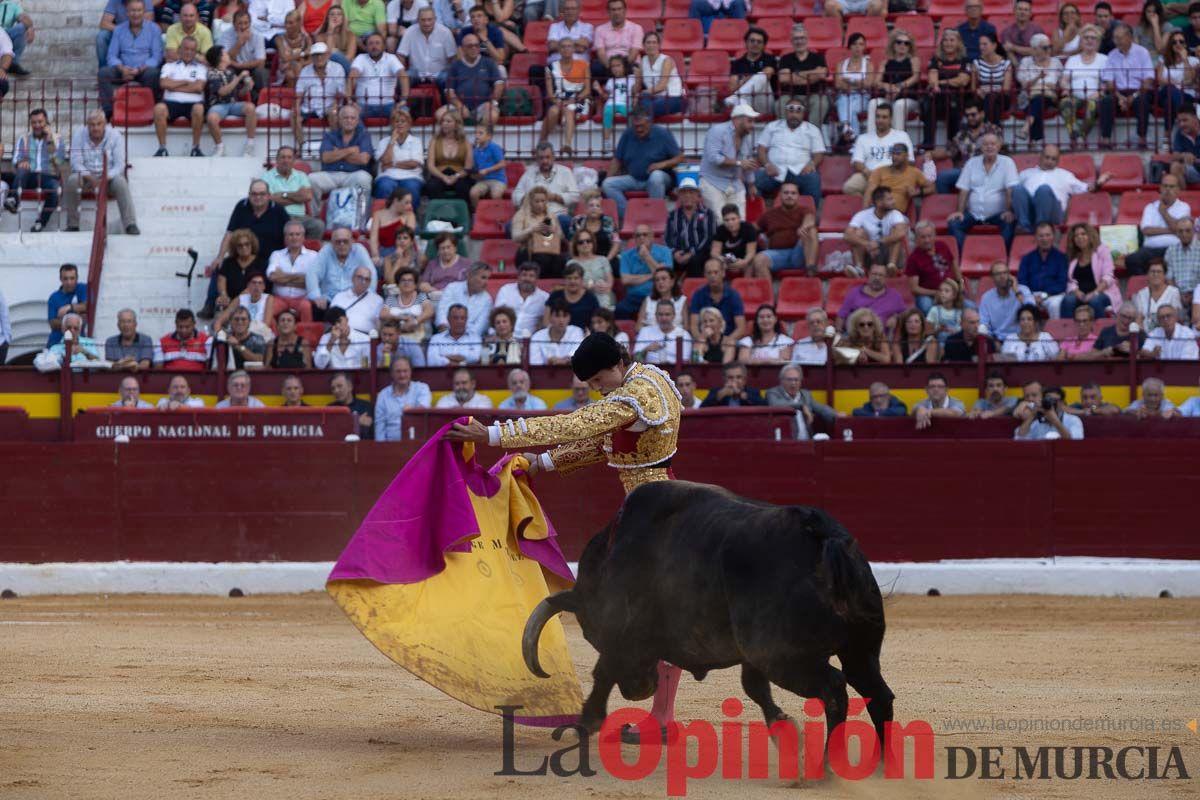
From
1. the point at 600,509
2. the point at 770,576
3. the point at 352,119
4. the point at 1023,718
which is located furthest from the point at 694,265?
the point at 770,576

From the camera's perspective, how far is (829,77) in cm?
1415

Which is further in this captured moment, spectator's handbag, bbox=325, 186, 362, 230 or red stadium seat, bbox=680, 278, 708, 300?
spectator's handbag, bbox=325, 186, 362, 230

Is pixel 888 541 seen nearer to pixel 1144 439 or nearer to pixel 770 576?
pixel 1144 439

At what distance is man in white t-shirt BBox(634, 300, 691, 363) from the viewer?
1119cm

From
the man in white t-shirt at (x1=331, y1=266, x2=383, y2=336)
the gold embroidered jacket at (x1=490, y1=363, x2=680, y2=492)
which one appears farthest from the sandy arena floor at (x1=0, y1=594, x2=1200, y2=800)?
the man in white t-shirt at (x1=331, y1=266, x2=383, y2=336)

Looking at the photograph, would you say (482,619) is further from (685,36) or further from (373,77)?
(685,36)

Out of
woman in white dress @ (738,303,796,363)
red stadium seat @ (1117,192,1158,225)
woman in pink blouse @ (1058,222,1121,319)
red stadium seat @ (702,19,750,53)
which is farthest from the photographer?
red stadium seat @ (702,19,750,53)

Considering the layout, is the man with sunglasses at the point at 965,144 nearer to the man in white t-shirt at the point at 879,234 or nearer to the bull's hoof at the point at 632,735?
the man in white t-shirt at the point at 879,234

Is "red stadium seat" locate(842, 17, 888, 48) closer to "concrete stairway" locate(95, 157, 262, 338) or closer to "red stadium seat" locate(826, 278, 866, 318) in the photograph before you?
"red stadium seat" locate(826, 278, 866, 318)

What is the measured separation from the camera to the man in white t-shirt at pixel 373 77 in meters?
14.5

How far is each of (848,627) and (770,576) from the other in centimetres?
26

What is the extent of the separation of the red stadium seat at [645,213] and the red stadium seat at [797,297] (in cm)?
122

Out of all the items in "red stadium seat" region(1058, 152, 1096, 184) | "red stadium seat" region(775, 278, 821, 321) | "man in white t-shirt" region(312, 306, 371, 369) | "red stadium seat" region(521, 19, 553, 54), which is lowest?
"man in white t-shirt" region(312, 306, 371, 369)

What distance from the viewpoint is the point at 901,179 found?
13.0 m
